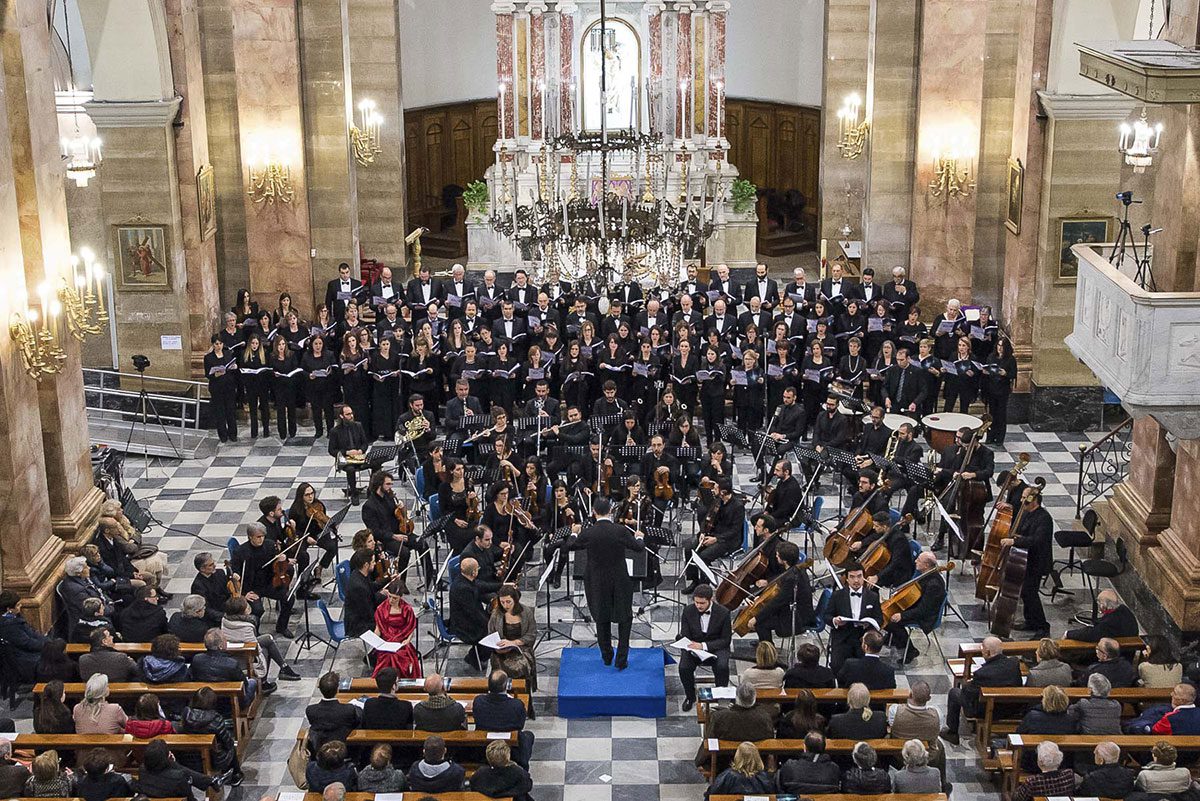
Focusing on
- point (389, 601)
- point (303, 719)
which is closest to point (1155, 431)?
point (389, 601)

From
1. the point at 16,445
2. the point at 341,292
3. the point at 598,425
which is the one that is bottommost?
the point at 598,425

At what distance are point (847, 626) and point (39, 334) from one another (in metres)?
8.17

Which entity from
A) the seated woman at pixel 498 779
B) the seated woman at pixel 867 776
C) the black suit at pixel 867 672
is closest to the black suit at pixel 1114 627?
the black suit at pixel 867 672

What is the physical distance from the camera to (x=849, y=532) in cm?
1598

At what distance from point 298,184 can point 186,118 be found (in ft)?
6.83

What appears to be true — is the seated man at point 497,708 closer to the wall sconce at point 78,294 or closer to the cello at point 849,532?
the cello at point 849,532

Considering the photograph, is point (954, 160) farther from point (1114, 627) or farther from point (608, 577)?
point (608, 577)

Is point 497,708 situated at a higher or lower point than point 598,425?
lower

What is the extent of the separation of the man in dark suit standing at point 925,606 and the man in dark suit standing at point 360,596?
488 cm

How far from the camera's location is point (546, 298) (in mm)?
22062

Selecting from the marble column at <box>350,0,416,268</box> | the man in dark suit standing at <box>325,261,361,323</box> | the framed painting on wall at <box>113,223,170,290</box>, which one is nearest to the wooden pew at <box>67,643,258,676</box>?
the framed painting on wall at <box>113,223,170,290</box>

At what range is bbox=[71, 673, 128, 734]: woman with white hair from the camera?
12.5 metres

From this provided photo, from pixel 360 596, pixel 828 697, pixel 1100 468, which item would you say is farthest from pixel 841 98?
pixel 828 697

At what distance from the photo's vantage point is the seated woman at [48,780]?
11289mm
